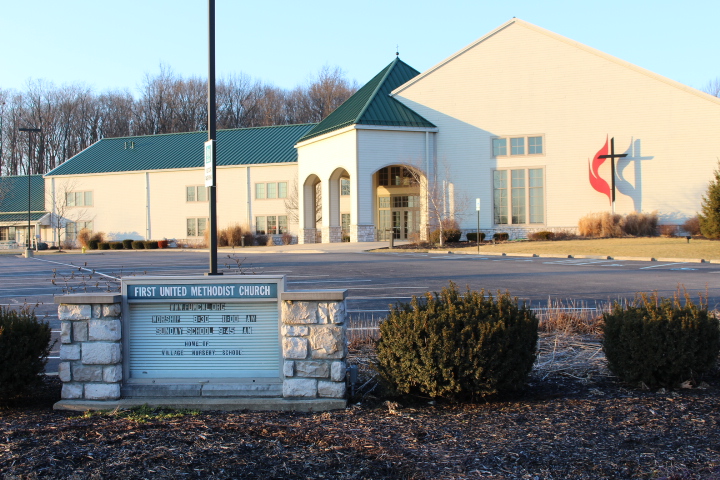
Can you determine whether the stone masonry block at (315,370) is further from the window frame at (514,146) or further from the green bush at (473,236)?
the window frame at (514,146)

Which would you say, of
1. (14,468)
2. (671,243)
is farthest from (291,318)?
(671,243)

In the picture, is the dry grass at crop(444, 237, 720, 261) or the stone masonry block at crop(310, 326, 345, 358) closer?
the stone masonry block at crop(310, 326, 345, 358)

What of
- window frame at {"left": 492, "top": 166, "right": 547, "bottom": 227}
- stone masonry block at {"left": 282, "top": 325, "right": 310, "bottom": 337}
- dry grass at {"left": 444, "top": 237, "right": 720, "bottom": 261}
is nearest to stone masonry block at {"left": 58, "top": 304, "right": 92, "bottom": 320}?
stone masonry block at {"left": 282, "top": 325, "right": 310, "bottom": 337}

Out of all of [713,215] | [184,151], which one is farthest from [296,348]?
[184,151]

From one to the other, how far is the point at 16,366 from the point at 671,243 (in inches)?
1119

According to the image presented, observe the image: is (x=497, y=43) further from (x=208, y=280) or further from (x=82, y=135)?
(x=82, y=135)

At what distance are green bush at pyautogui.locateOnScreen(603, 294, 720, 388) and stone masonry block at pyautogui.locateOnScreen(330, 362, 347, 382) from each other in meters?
2.45

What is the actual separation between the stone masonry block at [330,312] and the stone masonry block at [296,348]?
9.9 inches

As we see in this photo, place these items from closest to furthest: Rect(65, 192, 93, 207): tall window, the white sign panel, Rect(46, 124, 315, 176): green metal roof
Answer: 1. the white sign panel
2. Rect(46, 124, 315, 176): green metal roof
3. Rect(65, 192, 93, 207): tall window

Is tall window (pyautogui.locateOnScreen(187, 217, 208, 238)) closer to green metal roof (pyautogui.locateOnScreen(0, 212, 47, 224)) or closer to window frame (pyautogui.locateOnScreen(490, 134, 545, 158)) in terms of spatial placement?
green metal roof (pyautogui.locateOnScreen(0, 212, 47, 224))

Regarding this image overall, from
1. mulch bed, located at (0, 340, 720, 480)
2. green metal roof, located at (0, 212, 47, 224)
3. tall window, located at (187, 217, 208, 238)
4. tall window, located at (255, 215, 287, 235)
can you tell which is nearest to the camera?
mulch bed, located at (0, 340, 720, 480)

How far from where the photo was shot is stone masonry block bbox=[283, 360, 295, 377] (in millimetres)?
5398

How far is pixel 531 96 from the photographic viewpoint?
37.8 meters

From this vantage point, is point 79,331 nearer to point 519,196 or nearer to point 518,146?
point 519,196
